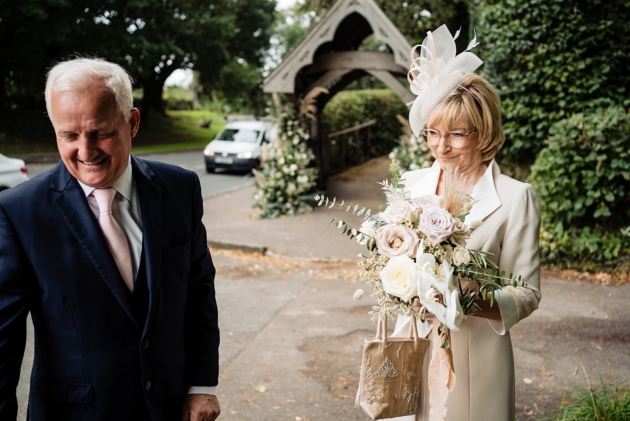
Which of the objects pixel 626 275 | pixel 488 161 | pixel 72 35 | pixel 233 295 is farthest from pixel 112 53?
pixel 488 161

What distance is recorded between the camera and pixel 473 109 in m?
2.48

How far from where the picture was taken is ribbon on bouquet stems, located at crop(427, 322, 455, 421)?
228cm

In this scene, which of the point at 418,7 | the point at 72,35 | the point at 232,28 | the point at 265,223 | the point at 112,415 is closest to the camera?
the point at 112,415

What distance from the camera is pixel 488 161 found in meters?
2.69

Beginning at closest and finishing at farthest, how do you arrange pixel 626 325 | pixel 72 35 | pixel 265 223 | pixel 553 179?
pixel 626 325, pixel 553 179, pixel 265 223, pixel 72 35

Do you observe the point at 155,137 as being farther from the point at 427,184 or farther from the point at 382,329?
Result: the point at 382,329

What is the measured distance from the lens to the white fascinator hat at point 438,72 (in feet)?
8.21

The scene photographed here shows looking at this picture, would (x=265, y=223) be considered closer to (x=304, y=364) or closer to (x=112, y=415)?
(x=304, y=364)

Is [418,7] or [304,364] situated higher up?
[418,7]

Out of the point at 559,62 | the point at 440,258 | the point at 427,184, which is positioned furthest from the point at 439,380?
the point at 559,62

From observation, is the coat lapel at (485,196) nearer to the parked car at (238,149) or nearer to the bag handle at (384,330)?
the bag handle at (384,330)

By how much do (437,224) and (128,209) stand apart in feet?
3.71

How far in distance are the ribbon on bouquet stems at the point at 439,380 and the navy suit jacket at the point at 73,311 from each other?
3.40 ft

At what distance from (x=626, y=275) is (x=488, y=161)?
6.09 m
